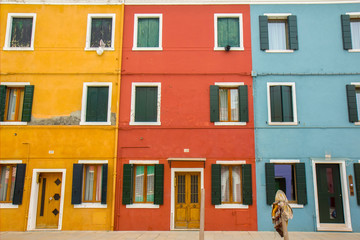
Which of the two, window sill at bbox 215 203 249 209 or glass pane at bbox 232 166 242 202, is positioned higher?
glass pane at bbox 232 166 242 202

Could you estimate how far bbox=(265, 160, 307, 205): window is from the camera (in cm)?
1138

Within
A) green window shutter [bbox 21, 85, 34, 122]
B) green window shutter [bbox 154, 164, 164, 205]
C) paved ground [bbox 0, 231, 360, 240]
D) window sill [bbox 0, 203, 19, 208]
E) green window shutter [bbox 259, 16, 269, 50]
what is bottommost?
paved ground [bbox 0, 231, 360, 240]

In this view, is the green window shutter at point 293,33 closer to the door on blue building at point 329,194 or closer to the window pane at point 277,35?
the window pane at point 277,35

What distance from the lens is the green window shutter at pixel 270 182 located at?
11352mm

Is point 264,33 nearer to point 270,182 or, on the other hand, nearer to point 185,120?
point 185,120

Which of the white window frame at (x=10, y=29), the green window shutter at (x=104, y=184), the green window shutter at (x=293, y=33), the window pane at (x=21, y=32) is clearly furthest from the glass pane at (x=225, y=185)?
the window pane at (x=21, y=32)

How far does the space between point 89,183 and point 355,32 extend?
41.1 feet

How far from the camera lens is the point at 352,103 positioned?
466 inches

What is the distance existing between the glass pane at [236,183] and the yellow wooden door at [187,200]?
1390 millimetres

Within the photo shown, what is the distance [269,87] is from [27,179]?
1023 centimetres

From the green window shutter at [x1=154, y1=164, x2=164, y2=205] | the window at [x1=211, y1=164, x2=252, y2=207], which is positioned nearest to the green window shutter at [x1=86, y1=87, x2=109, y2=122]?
the green window shutter at [x1=154, y1=164, x2=164, y2=205]

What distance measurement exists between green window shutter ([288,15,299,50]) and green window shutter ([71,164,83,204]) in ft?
32.0

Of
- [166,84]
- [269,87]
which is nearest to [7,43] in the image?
[166,84]

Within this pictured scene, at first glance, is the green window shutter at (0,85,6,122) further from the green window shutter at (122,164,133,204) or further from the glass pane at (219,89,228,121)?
the glass pane at (219,89,228,121)
